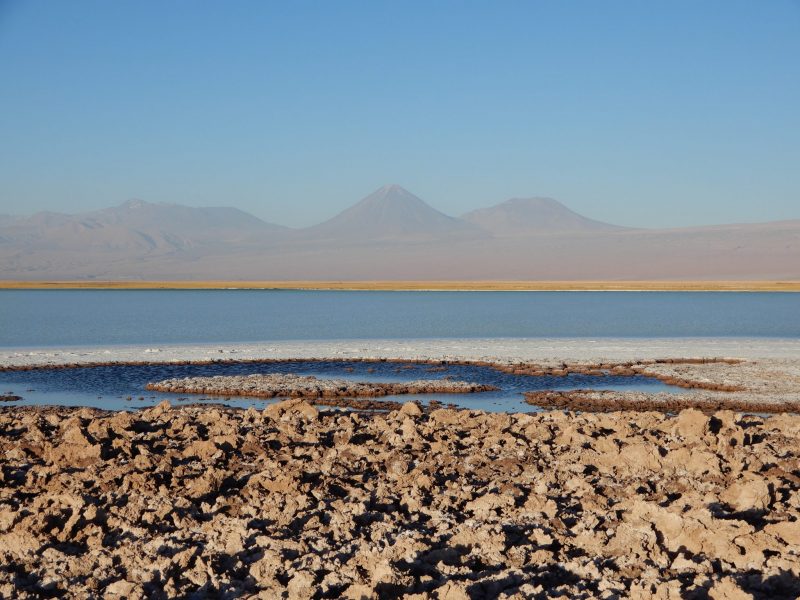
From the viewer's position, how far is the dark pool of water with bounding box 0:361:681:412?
19.8 metres

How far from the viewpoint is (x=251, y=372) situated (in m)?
25.1

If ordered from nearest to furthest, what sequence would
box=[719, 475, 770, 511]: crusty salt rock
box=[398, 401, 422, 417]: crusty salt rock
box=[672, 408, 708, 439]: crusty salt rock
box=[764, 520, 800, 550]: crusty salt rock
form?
box=[764, 520, 800, 550]: crusty salt rock → box=[719, 475, 770, 511]: crusty salt rock → box=[672, 408, 708, 439]: crusty salt rock → box=[398, 401, 422, 417]: crusty salt rock

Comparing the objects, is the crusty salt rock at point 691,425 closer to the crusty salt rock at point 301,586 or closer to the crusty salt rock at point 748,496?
the crusty salt rock at point 748,496

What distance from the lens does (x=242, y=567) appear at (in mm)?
6523

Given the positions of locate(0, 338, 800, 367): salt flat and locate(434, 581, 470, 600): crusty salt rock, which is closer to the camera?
locate(434, 581, 470, 600): crusty salt rock

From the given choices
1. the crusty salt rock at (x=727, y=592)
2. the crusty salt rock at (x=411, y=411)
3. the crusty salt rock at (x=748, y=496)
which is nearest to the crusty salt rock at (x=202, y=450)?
the crusty salt rock at (x=411, y=411)

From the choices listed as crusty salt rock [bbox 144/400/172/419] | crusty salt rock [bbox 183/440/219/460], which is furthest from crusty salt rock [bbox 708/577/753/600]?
crusty salt rock [bbox 144/400/172/419]

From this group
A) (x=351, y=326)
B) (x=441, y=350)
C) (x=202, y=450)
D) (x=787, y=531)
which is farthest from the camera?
(x=351, y=326)

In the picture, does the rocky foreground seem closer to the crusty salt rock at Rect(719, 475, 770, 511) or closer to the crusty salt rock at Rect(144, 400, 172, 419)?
the crusty salt rock at Rect(719, 475, 770, 511)

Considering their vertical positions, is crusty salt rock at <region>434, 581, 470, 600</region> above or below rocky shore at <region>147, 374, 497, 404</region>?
above

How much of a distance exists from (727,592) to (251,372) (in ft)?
66.1

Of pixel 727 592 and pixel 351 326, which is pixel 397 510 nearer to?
pixel 727 592

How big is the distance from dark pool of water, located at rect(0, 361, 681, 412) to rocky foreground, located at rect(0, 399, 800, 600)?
738 centimetres

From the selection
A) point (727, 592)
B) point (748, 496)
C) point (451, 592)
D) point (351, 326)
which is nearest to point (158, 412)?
point (748, 496)
